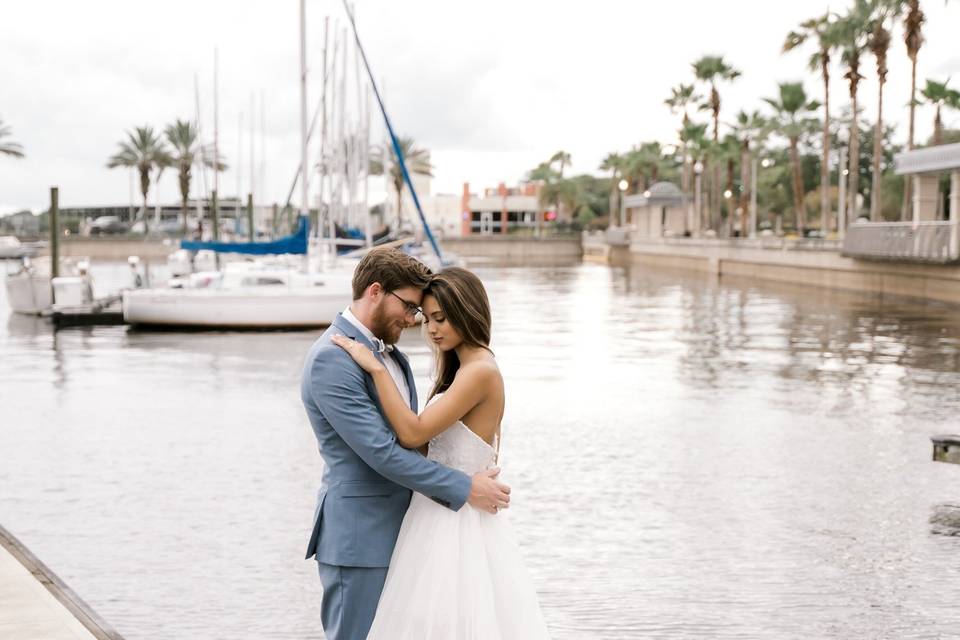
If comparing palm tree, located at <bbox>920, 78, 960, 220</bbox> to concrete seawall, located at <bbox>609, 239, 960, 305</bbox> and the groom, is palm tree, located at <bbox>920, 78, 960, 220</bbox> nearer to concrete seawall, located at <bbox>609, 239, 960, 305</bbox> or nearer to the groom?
concrete seawall, located at <bbox>609, 239, 960, 305</bbox>

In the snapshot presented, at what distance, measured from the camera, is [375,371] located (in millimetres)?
4258

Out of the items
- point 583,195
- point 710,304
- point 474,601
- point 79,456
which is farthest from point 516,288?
point 583,195

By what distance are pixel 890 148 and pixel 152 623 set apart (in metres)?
Result: 109

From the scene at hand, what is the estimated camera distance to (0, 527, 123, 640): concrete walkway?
6.10 m

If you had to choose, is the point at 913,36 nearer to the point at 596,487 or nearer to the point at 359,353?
the point at 596,487

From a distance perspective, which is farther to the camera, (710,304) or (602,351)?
(710,304)

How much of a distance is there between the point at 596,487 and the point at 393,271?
813 centimetres

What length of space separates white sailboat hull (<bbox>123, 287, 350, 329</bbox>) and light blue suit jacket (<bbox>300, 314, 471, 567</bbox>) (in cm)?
2812

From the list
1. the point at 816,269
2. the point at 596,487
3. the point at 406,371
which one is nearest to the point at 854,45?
the point at 816,269

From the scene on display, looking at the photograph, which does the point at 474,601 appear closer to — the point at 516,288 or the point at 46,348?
the point at 46,348

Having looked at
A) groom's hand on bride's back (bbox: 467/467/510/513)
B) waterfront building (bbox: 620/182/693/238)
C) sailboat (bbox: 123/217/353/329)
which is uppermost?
waterfront building (bbox: 620/182/693/238)

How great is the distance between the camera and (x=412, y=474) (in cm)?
420

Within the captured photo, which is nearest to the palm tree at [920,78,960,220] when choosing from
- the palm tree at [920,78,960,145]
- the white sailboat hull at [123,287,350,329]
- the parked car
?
the palm tree at [920,78,960,145]

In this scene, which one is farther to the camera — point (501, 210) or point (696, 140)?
point (501, 210)
